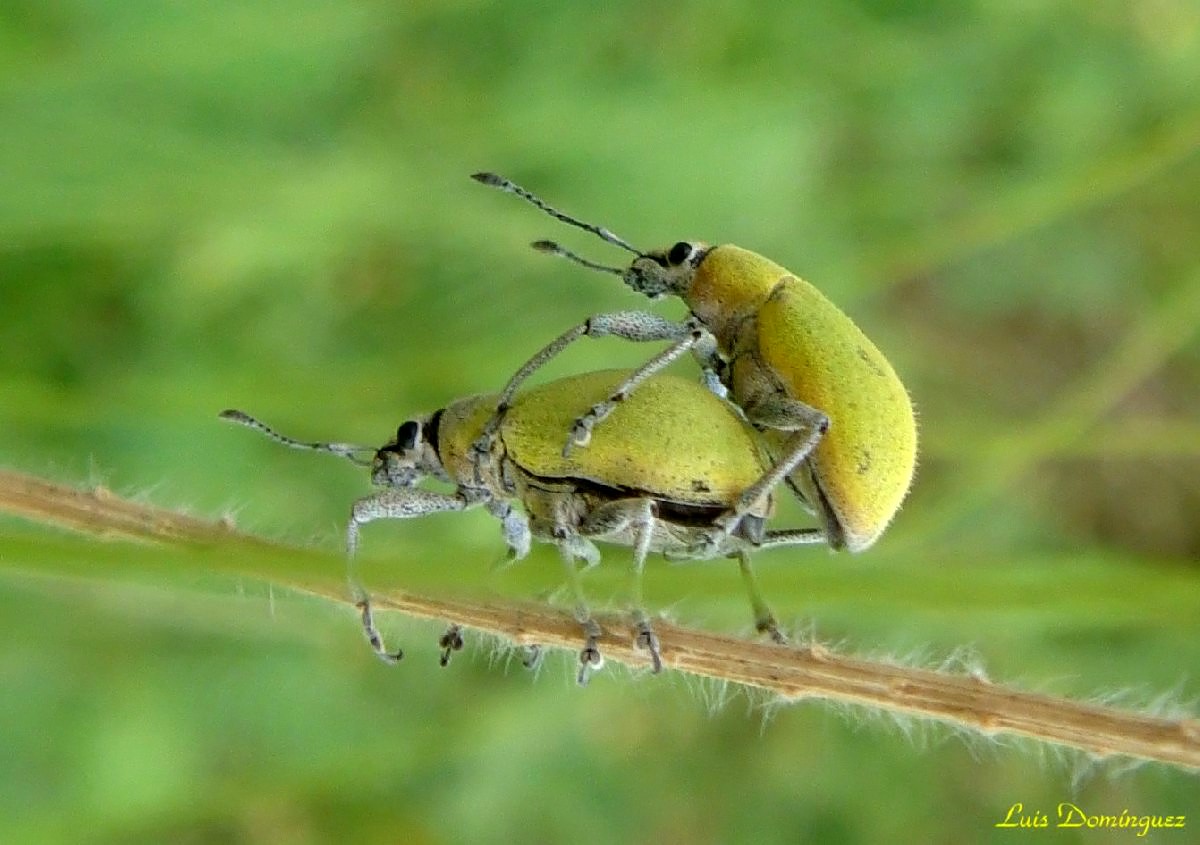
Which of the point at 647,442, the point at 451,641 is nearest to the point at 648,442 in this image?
the point at 647,442

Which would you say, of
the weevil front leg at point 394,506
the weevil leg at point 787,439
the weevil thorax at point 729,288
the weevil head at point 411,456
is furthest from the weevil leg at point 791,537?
the weevil head at point 411,456

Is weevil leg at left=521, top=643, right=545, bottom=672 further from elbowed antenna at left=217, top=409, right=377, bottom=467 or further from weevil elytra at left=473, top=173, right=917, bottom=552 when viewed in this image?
elbowed antenna at left=217, top=409, right=377, bottom=467

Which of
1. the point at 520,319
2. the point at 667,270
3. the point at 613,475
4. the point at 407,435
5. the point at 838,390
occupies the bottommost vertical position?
the point at 520,319

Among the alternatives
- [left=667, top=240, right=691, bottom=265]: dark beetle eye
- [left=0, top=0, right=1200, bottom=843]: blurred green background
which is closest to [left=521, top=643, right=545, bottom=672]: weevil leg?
[left=0, top=0, right=1200, bottom=843]: blurred green background

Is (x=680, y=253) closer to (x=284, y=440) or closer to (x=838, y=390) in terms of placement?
(x=838, y=390)

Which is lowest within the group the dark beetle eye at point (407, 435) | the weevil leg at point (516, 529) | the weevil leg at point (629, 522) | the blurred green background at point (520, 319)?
the blurred green background at point (520, 319)

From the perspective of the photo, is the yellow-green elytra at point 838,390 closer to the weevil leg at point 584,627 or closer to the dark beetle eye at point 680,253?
the dark beetle eye at point 680,253
